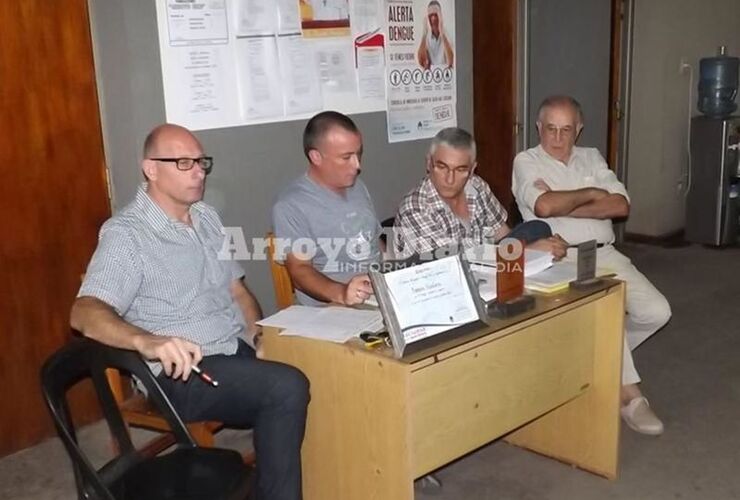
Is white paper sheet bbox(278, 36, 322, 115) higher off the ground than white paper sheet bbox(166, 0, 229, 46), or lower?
lower

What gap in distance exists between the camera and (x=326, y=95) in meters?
3.69

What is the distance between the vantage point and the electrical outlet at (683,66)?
6070 millimetres

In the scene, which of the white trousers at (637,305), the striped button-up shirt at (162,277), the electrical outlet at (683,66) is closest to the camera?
the striped button-up shirt at (162,277)

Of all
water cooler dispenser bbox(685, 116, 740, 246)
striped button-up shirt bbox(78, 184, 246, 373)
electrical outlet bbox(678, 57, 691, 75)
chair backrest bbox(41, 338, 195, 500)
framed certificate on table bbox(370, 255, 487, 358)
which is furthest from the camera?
electrical outlet bbox(678, 57, 691, 75)

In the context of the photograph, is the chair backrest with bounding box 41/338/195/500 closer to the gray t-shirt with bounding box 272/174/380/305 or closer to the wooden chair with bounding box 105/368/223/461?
the wooden chair with bounding box 105/368/223/461

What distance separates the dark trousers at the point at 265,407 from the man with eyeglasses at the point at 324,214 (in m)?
0.51

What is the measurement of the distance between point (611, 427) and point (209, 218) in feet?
4.93

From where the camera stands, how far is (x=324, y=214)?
2844mm

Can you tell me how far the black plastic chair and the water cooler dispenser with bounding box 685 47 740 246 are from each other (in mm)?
4958

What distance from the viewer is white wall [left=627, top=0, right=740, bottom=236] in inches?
235

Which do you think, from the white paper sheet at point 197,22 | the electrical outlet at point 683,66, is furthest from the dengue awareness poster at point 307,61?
the electrical outlet at point 683,66

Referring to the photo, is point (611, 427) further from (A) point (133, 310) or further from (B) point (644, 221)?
(B) point (644, 221)

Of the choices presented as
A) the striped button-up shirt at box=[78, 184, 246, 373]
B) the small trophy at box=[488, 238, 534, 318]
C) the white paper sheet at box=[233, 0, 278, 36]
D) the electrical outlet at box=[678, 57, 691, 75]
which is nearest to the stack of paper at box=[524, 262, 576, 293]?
the small trophy at box=[488, 238, 534, 318]

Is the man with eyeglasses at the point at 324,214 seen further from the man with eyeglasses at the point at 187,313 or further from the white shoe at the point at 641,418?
the white shoe at the point at 641,418
